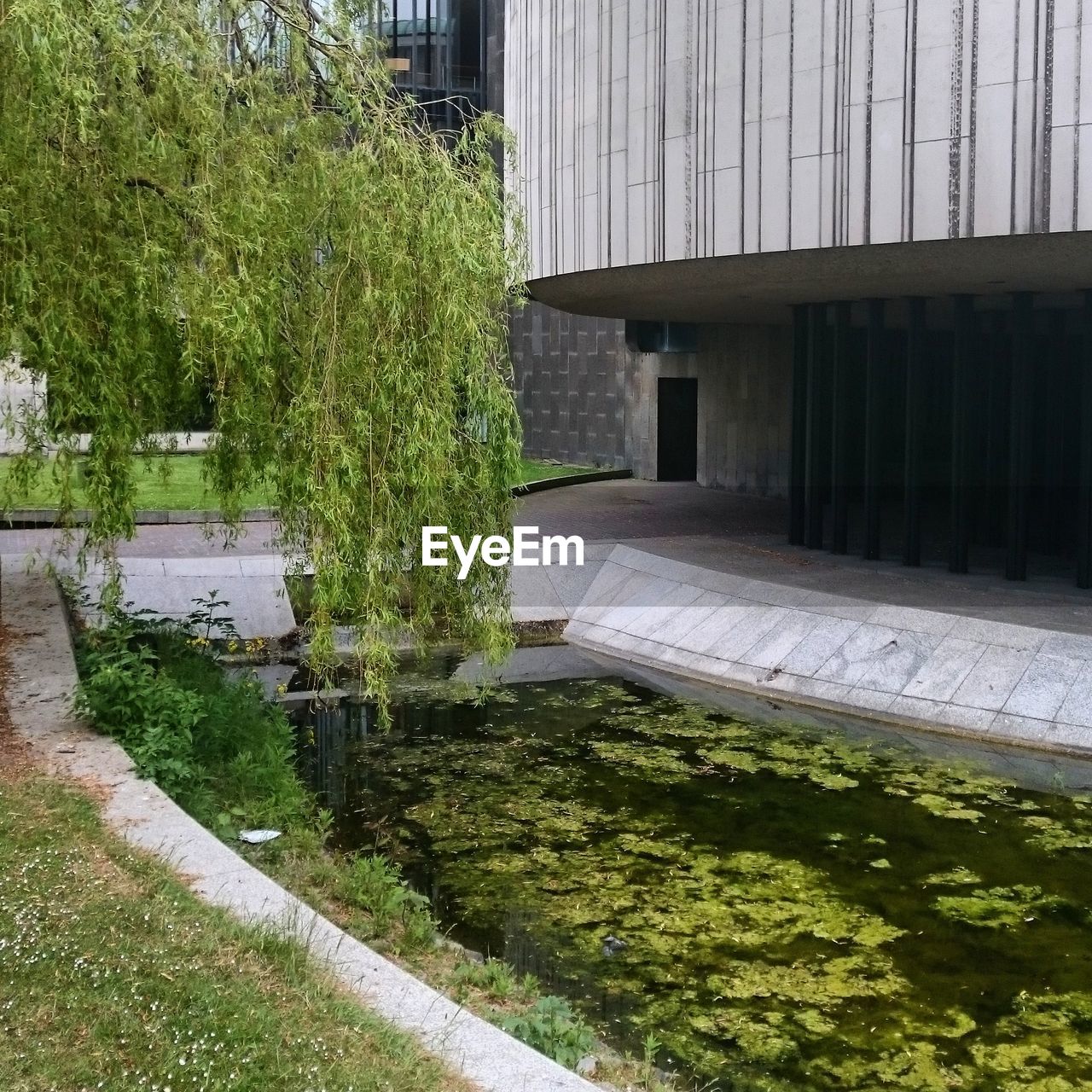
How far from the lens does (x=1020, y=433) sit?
1569 cm

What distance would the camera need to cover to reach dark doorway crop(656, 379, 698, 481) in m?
29.0

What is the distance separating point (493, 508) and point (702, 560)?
847 centimetres

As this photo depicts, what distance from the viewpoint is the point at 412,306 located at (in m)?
8.84

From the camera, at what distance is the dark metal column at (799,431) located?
18.8 meters

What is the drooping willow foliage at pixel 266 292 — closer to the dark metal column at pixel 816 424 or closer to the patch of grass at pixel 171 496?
the patch of grass at pixel 171 496

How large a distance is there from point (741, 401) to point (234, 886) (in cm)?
A: 2034

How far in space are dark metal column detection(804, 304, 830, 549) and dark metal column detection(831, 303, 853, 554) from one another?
0.73 feet

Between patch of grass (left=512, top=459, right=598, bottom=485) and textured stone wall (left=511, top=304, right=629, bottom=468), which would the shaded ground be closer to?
patch of grass (left=512, top=459, right=598, bottom=485)

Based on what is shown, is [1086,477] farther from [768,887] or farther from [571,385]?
[571,385]

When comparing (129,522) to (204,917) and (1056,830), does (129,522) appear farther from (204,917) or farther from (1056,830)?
(1056,830)

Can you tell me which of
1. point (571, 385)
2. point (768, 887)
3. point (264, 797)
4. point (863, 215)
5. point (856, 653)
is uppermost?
point (863, 215)

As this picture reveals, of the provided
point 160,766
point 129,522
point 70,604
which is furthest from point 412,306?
point 70,604

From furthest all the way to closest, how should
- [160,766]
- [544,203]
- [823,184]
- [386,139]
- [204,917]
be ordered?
[544,203]
[823,184]
[386,139]
[160,766]
[204,917]

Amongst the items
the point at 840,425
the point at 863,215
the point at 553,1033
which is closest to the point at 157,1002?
the point at 553,1033
